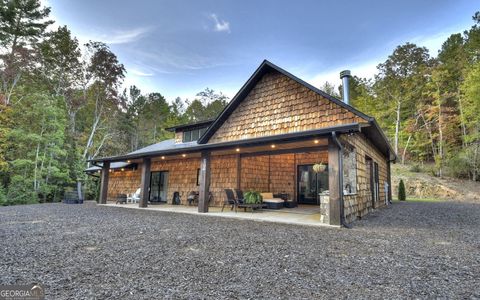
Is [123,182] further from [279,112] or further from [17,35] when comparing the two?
[17,35]

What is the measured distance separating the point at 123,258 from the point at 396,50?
30666mm

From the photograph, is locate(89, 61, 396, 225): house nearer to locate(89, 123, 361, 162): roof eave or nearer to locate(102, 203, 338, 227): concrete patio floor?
locate(89, 123, 361, 162): roof eave

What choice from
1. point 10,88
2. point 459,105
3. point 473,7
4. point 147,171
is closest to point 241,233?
point 147,171

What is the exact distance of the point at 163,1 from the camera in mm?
13422

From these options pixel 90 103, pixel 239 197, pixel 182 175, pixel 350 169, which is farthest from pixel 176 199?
pixel 90 103

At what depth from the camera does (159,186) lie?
48.3ft

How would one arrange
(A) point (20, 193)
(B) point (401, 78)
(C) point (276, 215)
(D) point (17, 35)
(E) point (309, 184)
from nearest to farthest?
1. (C) point (276, 215)
2. (E) point (309, 184)
3. (A) point (20, 193)
4. (D) point (17, 35)
5. (B) point (401, 78)

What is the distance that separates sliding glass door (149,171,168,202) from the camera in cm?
1440

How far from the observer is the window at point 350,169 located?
7211 mm

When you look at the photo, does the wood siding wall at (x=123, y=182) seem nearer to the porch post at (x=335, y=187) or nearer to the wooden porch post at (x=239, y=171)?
the wooden porch post at (x=239, y=171)

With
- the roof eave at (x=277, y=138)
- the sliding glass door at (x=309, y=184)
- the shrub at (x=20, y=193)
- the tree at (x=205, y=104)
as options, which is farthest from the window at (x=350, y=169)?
the tree at (x=205, y=104)

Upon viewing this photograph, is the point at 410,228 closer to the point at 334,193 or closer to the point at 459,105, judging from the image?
the point at 334,193

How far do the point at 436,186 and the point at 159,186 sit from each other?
798 inches

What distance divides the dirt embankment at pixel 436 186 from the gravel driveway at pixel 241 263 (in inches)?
596
